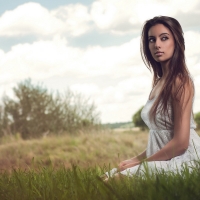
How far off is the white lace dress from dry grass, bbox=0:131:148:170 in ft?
17.1

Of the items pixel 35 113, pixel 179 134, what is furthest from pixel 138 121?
pixel 179 134

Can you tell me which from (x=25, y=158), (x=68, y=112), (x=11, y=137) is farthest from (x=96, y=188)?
(x=68, y=112)

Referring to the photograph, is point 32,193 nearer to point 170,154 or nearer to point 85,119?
point 170,154

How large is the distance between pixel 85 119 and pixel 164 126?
10.7 metres

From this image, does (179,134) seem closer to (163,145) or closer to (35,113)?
(163,145)

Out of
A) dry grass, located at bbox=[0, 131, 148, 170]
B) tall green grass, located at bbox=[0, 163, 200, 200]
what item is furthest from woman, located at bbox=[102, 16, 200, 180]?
dry grass, located at bbox=[0, 131, 148, 170]

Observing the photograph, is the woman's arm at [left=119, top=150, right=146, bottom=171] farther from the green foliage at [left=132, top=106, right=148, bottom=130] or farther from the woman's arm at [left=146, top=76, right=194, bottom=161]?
the green foliage at [left=132, top=106, right=148, bottom=130]

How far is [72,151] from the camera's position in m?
9.40

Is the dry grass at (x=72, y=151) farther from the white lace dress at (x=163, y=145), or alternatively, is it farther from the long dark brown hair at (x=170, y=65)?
the white lace dress at (x=163, y=145)

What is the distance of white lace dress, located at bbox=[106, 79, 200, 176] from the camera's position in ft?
8.95

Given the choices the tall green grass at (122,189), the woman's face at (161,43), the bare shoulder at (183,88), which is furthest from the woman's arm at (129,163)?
the woman's face at (161,43)

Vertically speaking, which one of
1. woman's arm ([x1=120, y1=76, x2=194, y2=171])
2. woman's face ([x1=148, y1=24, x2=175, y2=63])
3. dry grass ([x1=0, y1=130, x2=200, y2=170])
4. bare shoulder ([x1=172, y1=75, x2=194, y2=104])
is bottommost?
dry grass ([x1=0, y1=130, x2=200, y2=170])

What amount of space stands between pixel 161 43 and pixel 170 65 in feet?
0.63

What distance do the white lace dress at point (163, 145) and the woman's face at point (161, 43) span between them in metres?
0.37
